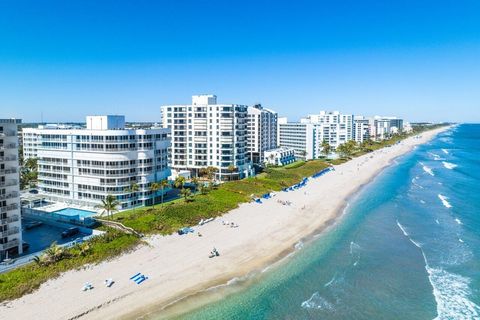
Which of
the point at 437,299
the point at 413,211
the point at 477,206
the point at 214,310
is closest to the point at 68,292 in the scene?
the point at 214,310

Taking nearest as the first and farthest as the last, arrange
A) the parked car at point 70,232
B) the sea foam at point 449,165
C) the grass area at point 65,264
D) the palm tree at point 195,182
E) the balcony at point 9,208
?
1. the grass area at point 65,264
2. the balcony at point 9,208
3. the parked car at point 70,232
4. the palm tree at point 195,182
5. the sea foam at point 449,165

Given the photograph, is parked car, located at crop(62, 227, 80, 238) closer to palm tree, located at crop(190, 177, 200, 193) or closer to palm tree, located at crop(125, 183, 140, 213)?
palm tree, located at crop(125, 183, 140, 213)

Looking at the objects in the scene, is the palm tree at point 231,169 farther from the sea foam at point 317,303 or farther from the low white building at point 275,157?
the sea foam at point 317,303

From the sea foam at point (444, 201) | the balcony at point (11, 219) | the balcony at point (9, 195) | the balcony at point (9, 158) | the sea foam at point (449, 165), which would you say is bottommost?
the sea foam at point (444, 201)

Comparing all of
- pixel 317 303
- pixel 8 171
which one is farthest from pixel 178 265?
pixel 8 171

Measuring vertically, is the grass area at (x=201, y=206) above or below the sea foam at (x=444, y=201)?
above

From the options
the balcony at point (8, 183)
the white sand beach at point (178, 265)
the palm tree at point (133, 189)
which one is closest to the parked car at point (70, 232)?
the white sand beach at point (178, 265)

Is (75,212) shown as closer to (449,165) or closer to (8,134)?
(8,134)

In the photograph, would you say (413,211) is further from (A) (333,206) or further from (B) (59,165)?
(B) (59,165)

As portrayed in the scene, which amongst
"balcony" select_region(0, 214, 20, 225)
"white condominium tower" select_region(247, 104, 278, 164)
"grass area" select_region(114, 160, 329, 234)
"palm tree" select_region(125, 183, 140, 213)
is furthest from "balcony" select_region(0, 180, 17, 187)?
"white condominium tower" select_region(247, 104, 278, 164)
